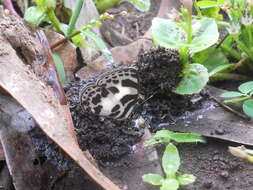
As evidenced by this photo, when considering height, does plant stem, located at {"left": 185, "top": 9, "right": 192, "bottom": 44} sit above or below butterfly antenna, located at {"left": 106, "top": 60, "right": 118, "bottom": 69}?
above

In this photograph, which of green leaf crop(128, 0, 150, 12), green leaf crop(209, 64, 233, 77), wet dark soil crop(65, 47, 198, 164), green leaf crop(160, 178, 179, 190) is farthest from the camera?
green leaf crop(128, 0, 150, 12)

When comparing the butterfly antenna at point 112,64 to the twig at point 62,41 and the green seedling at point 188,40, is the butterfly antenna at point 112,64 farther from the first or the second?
the green seedling at point 188,40

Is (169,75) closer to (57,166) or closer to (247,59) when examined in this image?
(247,59)

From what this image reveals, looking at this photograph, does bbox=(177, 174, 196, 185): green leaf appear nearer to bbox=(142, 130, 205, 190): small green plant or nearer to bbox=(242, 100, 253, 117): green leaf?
bbox=(142, 130, 205, 190): small green plant

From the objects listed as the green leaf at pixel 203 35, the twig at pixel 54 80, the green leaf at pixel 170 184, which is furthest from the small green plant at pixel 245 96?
the twig at pixel 54 80

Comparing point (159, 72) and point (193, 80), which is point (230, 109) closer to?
point (193, 80)

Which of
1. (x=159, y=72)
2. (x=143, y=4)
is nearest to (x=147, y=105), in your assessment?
(x=159, y=72)

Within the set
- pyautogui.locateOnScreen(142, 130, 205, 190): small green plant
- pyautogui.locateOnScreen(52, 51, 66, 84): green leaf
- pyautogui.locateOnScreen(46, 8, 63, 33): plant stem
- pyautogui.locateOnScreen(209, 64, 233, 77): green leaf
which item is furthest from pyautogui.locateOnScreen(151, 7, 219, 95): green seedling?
pyautogui.locateOnScreen(46, 8, 63, 33): plant stem
